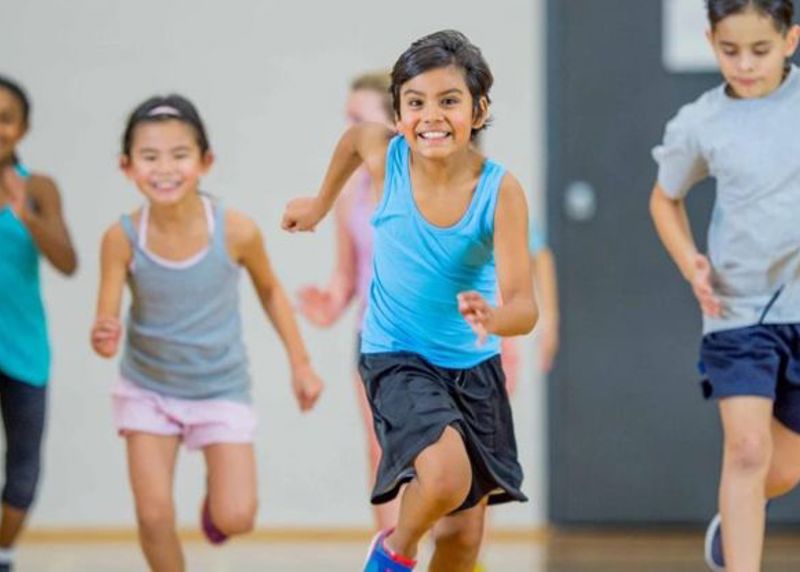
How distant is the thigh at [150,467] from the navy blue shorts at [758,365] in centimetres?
138

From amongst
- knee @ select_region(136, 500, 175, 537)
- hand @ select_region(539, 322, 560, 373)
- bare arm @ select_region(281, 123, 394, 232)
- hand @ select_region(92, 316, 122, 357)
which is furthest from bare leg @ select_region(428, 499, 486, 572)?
hand @ select_region(539, 322, 560, 373)

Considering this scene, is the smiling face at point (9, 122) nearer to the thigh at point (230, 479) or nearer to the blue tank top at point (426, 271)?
the thigh at point (230, 479)

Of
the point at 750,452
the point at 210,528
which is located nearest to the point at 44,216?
the point at 210,528

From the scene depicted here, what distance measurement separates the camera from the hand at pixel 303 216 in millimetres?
5016

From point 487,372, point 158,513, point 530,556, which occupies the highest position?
point 487,372

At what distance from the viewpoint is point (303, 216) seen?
502 cm

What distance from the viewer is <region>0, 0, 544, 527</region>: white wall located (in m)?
7.61

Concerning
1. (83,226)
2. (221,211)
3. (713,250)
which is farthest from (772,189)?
(83,226)

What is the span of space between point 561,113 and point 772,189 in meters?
2.53

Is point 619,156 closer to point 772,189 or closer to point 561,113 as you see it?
point 561,113

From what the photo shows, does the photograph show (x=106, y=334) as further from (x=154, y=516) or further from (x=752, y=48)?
(x=752, y=48)

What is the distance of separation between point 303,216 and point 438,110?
1.84ft

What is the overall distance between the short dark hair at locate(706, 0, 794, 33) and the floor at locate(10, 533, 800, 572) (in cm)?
230

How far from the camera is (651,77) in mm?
7613
